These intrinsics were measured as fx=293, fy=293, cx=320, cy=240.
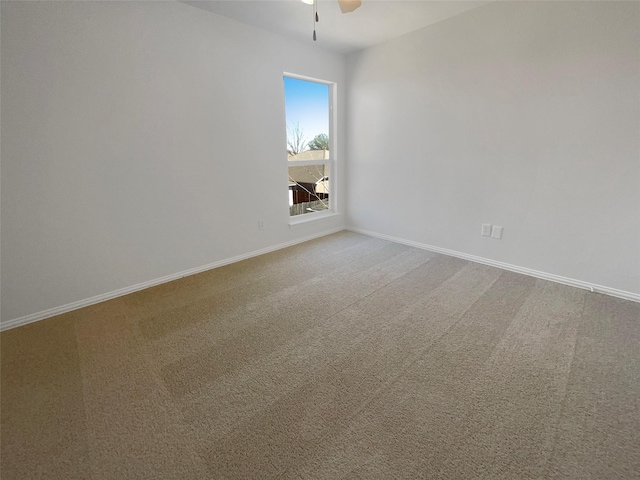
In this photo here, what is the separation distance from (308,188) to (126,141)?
2.29 m

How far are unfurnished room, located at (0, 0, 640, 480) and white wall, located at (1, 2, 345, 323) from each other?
0.02 m

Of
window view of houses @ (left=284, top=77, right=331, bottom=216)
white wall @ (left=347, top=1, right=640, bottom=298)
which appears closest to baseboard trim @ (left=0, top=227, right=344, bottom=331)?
window view of houses @ (left=284, top=77, right=331, bottom=216)

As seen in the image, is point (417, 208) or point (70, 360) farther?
point (417, 208)

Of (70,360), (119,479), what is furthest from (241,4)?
(119,479)

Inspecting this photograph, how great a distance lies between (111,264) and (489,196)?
369 centimetres

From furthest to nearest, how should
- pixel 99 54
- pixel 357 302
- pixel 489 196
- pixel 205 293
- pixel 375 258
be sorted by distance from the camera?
pixel 375 258
pixel 489 196
pixel 205 293
pixel 357 302
pixel 99 54

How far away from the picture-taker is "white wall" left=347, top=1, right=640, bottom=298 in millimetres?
2305

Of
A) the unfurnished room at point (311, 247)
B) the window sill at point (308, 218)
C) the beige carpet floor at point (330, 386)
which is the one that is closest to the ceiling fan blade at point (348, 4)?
the unfurnished room at point (311, 247)

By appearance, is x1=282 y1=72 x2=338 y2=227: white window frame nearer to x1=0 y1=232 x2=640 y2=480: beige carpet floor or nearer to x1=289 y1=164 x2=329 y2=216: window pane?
x1=289 y1=164 x2=329 y2=216: window pane

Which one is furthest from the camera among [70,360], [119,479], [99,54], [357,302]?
[357,302]

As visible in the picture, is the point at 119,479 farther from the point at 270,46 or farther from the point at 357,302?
the point at 270,46

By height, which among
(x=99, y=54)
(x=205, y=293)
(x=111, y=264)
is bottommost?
(x=205, y=293)

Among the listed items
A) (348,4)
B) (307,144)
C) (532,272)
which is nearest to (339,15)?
(348,4)

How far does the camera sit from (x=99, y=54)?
225 cm
